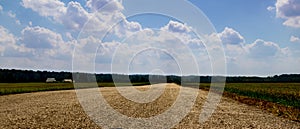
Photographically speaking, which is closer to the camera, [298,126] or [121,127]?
[121,127]

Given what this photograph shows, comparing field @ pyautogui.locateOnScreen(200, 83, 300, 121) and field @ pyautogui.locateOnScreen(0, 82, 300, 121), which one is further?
field @ pyautogui.locateOnScreen(0, 82, 300, 121)

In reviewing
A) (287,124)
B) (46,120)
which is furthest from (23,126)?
(287,124)

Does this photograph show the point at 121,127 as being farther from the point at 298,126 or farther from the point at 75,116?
the point at 298,126

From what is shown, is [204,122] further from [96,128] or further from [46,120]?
[46,120]

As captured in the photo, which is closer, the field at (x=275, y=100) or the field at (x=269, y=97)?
the field at (x=275, y=100)

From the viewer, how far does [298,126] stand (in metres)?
15.3

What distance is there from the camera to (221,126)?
583 inches

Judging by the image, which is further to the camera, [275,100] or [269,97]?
[269,97]

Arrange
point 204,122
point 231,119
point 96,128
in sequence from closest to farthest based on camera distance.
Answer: point 96,128, point 204,122, point 231,119

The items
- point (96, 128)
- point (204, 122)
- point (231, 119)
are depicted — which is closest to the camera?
point (96, 128)

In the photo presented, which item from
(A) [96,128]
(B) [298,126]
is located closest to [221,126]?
(B) [298,126]

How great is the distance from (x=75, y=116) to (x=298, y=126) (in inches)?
403

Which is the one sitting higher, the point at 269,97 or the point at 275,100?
the point at 269,97

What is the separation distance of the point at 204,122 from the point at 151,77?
2818 inches
